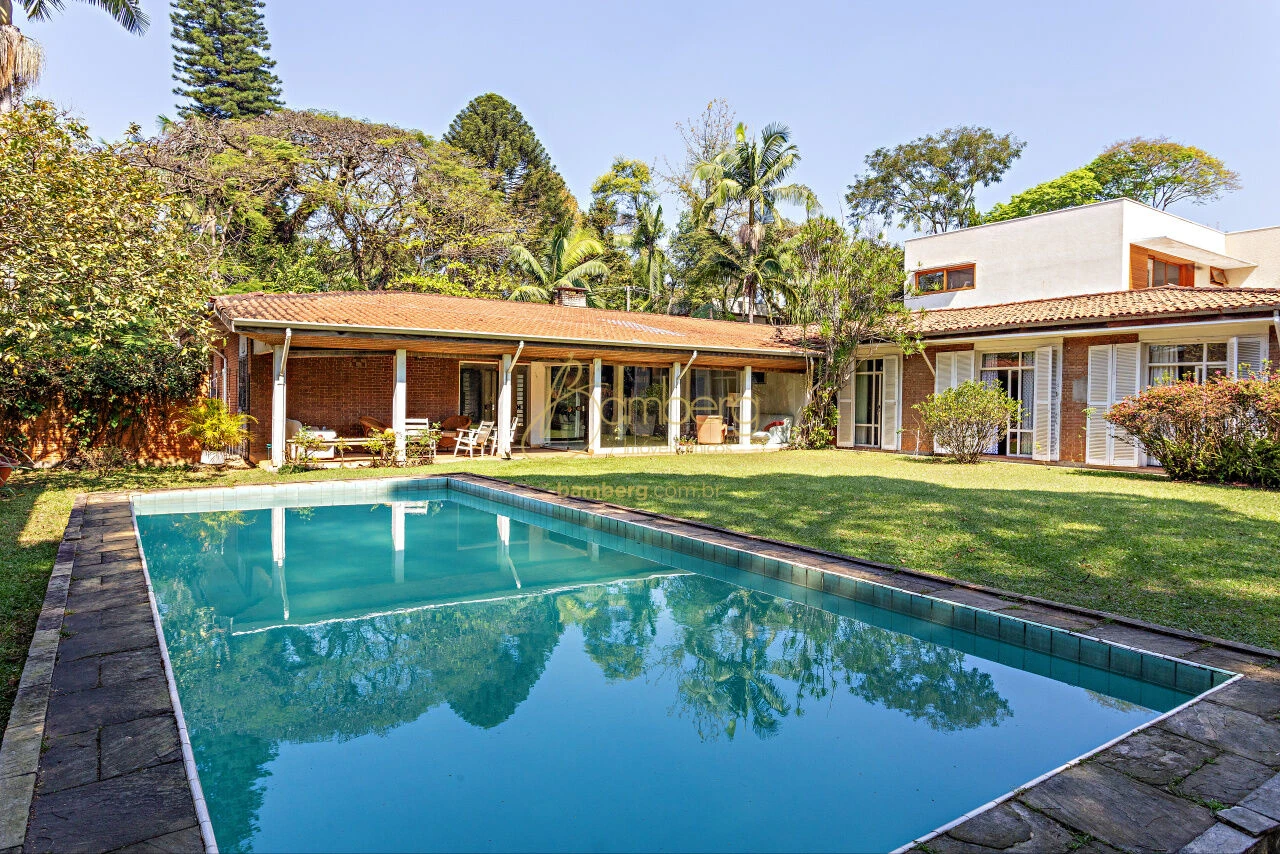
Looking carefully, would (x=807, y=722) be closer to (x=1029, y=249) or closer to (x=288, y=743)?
(x=288, y=743)

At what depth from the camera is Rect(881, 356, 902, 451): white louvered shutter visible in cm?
1920

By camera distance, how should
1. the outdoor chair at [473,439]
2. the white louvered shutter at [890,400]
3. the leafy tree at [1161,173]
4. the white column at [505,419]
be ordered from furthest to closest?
the leafy tree at [1161,173]
the white louvered shutter at [890,400]
the outdoor chair at [473,439]
the white column at [505,419]

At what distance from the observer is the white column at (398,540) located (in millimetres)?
7389

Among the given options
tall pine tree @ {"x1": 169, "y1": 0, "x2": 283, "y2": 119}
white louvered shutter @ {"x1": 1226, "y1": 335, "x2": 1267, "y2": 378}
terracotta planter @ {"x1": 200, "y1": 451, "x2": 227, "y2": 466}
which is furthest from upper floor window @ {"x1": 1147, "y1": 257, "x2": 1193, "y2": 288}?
tall pine tree @ {"x1": 169, "y1": 0, "x2": 283, "y2": 119}

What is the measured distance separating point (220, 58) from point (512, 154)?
14282 mm

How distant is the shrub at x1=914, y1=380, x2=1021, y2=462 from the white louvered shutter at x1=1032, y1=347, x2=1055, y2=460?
58 centimetres

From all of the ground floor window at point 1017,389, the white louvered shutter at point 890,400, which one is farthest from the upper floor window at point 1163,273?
the white louvered shutter at point 890,400

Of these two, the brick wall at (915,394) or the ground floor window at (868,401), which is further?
the ground floor window at (868,401)

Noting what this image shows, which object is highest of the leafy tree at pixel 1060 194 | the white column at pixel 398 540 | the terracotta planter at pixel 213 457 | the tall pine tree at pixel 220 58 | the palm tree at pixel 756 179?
the tall pine tree at pixel 220 58

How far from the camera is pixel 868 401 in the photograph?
2033 centimetres

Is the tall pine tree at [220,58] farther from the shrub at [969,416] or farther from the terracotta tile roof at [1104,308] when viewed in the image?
the shrub at [969,416]

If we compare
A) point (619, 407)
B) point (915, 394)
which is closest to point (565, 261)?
point (619, 407)

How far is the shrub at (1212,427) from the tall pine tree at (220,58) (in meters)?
37.1

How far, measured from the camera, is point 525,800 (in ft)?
10.7
